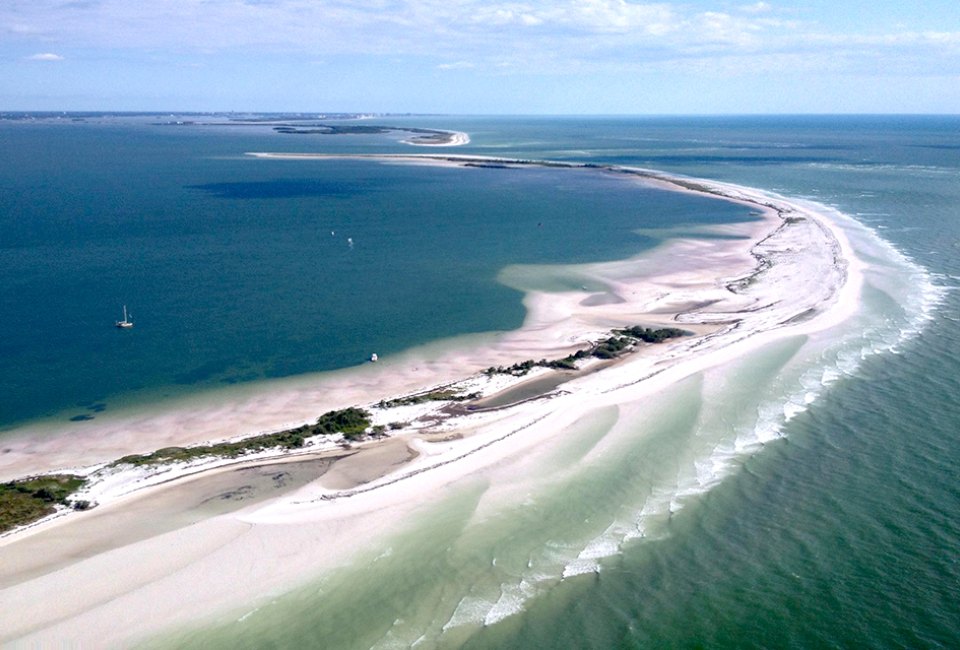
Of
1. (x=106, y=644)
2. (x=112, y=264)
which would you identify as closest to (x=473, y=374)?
(x=106, y=644)

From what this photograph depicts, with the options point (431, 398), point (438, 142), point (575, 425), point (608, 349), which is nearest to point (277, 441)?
point (431, 398)

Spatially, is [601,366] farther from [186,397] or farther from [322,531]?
[186,397]

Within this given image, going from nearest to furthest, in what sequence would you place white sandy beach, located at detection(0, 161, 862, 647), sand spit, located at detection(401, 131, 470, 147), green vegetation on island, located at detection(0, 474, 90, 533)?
white sandy beach, located at detection(0, 161, 862, 647) < green vegetation on island, located at detection(0, 474, 90, 533) < sand spit, located at detection(401, 131, 470, 147)

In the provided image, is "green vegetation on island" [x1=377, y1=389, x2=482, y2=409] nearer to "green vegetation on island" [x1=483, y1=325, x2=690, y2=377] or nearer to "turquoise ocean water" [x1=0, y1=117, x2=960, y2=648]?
"green vegetation on island" [x1=483, y1=325, x2=690, y2=377]

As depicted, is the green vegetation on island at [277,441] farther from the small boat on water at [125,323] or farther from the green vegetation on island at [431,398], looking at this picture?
the small boat on water at [125,323]

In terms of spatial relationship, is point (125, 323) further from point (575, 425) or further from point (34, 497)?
point (575, 425)

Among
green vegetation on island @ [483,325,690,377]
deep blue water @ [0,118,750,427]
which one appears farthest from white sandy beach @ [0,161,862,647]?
deep blue water @ [0,118,750,427]
